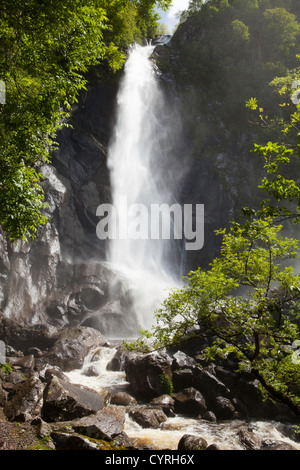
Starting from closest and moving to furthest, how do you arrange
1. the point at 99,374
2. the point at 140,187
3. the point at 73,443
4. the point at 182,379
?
the point at 73,443
the point at 182,379
the point at 99,374
the point at 140,187

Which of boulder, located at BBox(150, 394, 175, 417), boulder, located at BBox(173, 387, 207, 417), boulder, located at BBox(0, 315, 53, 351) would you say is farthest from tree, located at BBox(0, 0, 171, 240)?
boulder, located at BBox(0, 315, 53, 351)

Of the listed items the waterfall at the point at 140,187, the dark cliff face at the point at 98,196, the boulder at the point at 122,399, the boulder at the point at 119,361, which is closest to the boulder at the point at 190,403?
the boulder at the point at 122,399

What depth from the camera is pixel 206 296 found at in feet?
17.8

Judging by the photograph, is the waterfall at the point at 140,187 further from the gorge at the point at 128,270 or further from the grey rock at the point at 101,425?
the grey rock at the point at 101,425

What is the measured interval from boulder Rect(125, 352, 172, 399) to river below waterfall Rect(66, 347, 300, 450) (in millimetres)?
611

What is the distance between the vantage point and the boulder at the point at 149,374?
11445mm

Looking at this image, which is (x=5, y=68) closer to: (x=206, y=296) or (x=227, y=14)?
(x=206, y=296)

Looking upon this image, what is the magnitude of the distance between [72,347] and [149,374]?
472 cm

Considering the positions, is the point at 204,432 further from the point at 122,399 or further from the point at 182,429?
the point at 122,399

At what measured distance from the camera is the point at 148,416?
9.40 metres

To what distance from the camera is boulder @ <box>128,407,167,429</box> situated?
9203 mm

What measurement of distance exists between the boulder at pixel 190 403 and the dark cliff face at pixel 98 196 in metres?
9.61

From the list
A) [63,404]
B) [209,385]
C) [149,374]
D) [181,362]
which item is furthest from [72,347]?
[209,385]

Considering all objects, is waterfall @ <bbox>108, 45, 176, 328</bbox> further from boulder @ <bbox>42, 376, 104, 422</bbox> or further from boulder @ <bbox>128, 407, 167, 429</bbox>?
boulder @ <bbox>42, 376, 104, 422</bbox>
